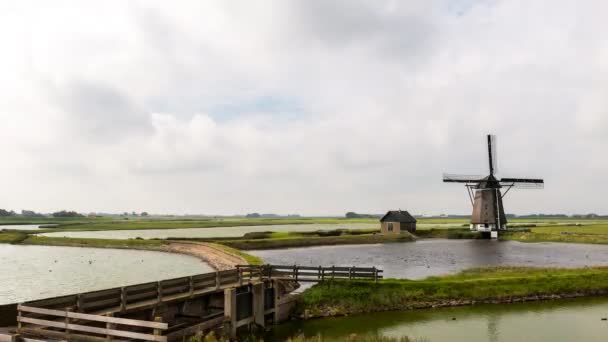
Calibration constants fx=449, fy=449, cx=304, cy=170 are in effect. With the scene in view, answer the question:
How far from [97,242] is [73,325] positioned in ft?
258

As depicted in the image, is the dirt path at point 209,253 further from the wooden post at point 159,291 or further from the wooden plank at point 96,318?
the wooden plank at point 96,318

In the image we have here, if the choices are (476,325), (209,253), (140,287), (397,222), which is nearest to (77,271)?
(209,253)

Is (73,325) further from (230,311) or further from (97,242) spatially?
(97,242)

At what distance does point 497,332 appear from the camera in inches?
1024

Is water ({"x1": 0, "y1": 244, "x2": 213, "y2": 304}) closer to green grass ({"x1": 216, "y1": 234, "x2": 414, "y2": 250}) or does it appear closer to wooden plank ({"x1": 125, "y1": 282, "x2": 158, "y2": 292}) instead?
green grass ({"x1": 216, "y1": 234, "x2": 414, "y2": 250})

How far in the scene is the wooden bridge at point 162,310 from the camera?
17078 mm

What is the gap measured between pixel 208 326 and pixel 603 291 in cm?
3453

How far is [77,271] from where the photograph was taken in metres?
51.4

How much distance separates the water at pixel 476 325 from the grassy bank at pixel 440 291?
1.05 metres

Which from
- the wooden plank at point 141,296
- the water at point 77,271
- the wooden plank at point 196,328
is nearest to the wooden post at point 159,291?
the wooden plank at point 141,296

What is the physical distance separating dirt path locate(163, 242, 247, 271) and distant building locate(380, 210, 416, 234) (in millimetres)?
47670

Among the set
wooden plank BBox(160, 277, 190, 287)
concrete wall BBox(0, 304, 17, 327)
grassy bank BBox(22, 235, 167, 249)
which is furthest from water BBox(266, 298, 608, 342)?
grassy bank BBox(22, 235, 167, 249)

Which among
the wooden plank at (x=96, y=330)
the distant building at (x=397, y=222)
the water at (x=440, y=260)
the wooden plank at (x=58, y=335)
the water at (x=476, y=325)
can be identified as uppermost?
the distant building at (x=397, y=222)

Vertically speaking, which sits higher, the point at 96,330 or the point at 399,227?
the point at 399,227
